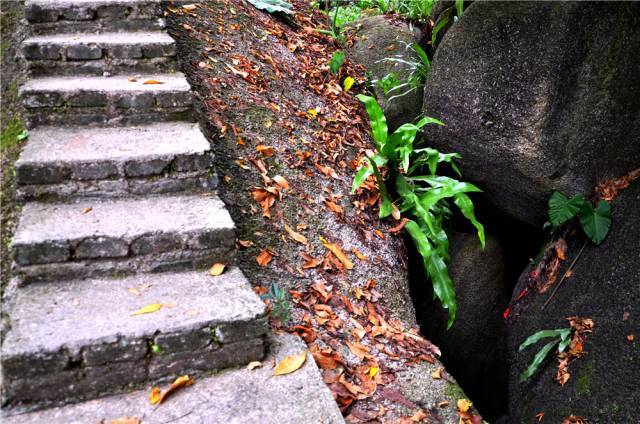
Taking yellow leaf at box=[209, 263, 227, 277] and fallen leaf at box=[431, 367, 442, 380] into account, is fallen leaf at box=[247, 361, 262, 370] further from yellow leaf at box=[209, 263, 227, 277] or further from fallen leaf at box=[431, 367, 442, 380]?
fallen leaf at box=[431, 367, 442, 380]

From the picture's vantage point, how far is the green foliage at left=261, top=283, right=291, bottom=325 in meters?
2.53

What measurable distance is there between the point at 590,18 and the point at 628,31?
28cm

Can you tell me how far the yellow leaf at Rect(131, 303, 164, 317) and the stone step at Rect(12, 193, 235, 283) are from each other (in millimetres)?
290

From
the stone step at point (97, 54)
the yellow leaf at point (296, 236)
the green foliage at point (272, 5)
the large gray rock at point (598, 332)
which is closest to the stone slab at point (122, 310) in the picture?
the yellow leaf at point (296, 236)

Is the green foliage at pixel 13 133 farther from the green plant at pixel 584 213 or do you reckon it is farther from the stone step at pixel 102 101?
the green plant at pixel 584 213

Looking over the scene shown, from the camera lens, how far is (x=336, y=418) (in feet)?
6.36

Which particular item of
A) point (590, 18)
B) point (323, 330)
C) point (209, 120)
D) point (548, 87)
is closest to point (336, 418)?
point (323, 330)

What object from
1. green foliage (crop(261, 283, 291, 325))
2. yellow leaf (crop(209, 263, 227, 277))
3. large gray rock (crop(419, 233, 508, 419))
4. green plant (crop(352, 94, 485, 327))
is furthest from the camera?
large gray rock (crop(419, 233, 508, 419))

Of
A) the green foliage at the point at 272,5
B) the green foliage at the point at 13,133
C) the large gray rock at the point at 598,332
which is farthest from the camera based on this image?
the green foliage at the point at 272,5

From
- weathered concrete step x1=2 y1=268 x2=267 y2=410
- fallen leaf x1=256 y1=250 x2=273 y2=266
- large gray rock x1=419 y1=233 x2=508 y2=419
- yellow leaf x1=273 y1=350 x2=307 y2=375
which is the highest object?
weathered concrete step x1=2 y1=268 x2=267 y2=410

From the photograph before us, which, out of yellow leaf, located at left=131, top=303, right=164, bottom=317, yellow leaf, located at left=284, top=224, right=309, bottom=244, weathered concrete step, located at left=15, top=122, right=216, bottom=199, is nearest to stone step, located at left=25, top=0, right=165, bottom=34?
weathered concrete step, located at left=15, top=122, right=216, bottom=199

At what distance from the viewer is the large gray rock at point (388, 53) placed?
15.9 ft

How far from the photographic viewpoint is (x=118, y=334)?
1.95 metres

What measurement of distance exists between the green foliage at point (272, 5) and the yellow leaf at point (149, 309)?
4061 mm
